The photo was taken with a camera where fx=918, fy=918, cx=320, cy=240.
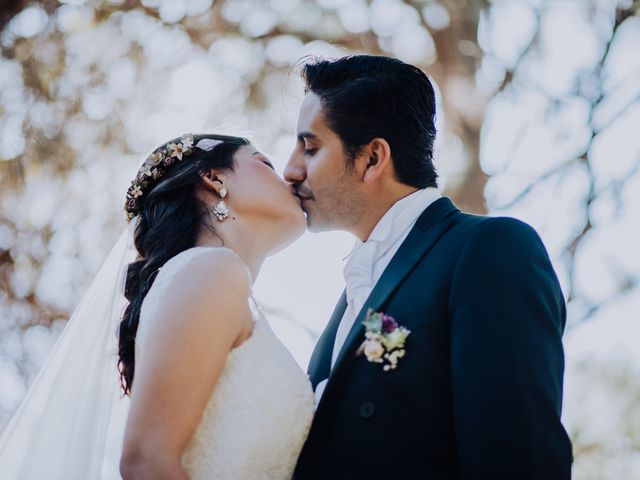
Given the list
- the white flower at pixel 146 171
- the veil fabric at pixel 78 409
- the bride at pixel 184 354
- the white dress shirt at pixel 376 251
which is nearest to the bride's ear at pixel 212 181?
the bride at pixel 184 354

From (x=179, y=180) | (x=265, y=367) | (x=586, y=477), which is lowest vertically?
(x=586, y=477)

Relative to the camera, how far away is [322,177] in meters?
3.86

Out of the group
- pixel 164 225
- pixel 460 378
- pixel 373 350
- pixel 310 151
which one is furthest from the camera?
pixel 310 151

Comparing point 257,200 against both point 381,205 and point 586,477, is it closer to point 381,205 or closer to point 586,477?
point 381,205

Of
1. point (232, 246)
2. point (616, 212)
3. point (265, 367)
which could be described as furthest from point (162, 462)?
point (616, 212)

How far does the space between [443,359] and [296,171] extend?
1.30m

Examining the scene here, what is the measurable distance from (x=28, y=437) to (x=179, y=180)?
113cm

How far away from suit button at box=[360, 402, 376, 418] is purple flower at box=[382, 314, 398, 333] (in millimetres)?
246

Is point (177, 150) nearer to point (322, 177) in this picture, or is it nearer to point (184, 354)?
point (322, 177)

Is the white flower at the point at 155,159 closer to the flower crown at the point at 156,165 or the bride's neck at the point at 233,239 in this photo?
the flower crown at the point at 156,165

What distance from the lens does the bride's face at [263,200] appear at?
3.68 metres

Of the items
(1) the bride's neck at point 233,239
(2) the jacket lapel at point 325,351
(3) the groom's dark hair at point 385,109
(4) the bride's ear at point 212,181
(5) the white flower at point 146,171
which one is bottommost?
(2) the jacket lapel at point 325,351

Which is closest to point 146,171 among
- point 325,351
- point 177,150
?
point 177,150

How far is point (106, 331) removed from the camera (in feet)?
11.5
